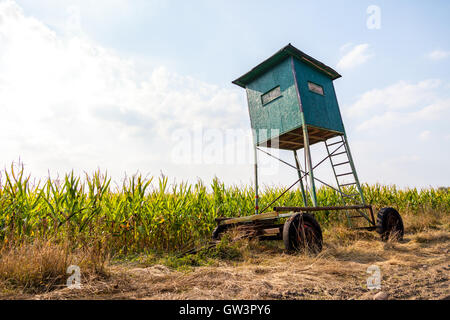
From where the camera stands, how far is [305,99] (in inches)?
277

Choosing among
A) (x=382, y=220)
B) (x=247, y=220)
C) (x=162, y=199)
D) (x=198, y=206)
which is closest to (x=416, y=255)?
(x=382, y=220)

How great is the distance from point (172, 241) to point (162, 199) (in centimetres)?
98

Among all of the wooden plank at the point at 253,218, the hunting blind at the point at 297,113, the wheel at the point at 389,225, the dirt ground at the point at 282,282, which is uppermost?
the hunting blind at the point at 297,113

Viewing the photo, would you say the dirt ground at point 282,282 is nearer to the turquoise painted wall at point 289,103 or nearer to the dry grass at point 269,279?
the dry grass at point 269,279

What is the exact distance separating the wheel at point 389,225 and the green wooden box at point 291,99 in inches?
105

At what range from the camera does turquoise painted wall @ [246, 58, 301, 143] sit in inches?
278

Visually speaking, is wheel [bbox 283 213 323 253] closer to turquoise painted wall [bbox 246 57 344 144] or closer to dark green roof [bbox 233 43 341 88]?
turquoise painted wall [bbox 246 57 344 144]

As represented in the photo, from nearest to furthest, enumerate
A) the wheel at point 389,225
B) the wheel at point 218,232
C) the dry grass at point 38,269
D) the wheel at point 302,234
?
the dry grass at point 38,269, the wheel at point 302,234, the wheel at point 218,232, the wheel at point 389,225

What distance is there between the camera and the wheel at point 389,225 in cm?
628

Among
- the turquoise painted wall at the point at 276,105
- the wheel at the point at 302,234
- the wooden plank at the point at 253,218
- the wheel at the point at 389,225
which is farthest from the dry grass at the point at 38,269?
the wheel at the point at 389,225

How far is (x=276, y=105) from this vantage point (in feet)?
24.7

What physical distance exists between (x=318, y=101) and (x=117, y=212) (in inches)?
245

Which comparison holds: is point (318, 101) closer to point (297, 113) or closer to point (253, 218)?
point (297, 113)
